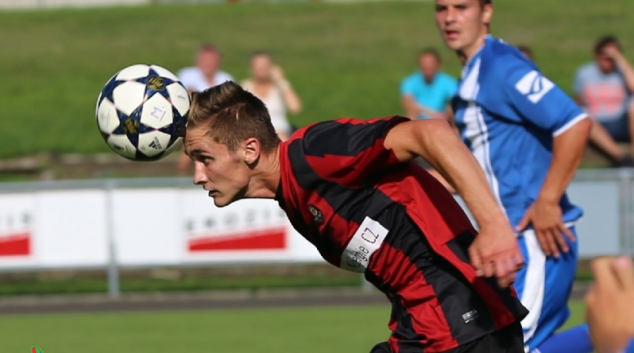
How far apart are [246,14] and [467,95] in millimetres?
27666

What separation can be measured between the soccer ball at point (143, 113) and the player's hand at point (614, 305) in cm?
243

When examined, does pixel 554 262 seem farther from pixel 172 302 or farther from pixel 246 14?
pixel 246 14

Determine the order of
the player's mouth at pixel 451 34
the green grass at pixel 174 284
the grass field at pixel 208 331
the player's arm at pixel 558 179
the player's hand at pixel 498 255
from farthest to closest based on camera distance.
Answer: the green grass at pixel 174 284 → the grass field at pixel 208 331 → the player's mouth at pixel 451 34 → the player's arm at pixel 558 179 → the player's hand at pixel 498 255

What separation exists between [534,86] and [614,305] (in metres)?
3.05

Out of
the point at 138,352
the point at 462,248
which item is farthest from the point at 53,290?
the point at 462,248

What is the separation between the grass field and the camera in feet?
29.0

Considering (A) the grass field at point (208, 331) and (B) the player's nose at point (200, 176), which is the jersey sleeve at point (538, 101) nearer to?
(B) the player's nose at point (200, 176)

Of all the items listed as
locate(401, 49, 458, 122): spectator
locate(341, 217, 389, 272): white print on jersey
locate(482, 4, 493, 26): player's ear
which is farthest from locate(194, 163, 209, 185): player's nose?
locate(401, 49, 458, 122): spectator

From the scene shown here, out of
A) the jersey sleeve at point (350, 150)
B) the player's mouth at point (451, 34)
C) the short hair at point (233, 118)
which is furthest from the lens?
the player's mouth at point (451, 34)

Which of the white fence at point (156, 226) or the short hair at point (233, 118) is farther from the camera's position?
the white fence at point (156, 226)

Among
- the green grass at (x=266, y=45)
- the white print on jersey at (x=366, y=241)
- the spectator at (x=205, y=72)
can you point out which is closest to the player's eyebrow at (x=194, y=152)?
the white print on jersey at (x=366, y=241)

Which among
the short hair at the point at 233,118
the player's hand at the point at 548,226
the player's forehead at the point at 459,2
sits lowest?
the player's hand at the point at 548,226

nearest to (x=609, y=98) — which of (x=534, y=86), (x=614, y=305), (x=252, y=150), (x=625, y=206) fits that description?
(x=625, y=206)

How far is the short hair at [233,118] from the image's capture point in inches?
172
